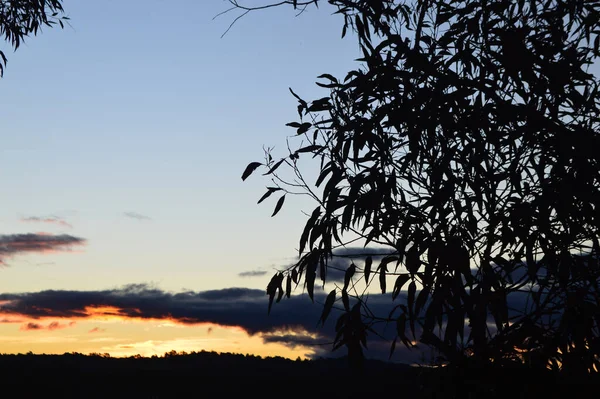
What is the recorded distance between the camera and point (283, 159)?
4957 mm

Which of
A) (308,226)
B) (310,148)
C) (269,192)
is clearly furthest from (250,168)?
(308,226)

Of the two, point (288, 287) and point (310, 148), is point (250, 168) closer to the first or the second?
point (310, 148)

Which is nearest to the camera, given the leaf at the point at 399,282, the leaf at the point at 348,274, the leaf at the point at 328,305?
the leaf at the point at 399,282

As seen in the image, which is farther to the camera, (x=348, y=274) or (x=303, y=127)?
(x=303, y=127)

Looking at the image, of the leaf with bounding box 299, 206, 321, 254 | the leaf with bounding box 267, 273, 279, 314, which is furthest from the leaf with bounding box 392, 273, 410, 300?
the leaf with bounding box 267, 273, 279, 314

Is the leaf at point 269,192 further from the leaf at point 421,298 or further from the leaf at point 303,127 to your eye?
the leaf at point 421,298

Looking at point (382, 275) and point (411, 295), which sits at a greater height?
point (382, 275)

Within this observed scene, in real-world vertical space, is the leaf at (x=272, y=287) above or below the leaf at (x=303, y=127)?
below

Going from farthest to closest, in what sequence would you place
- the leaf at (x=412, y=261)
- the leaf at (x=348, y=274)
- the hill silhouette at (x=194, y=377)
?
the hill silhouette at (x=194, y=377), the leaf at (x=348, y=274), the leaf at (x=412, y=261)

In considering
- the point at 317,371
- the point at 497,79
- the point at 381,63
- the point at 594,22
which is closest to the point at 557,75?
the point at 497,79

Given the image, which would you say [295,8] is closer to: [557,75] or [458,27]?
[458,27]

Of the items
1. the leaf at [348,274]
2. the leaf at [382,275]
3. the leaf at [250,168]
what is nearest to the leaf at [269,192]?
the leaf at [250,168]

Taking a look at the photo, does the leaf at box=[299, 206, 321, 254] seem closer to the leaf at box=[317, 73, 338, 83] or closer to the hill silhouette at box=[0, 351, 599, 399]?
the leaf at box=[317, 73, 338, 83]

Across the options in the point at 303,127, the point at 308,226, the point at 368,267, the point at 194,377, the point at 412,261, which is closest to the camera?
the point at 412,261
